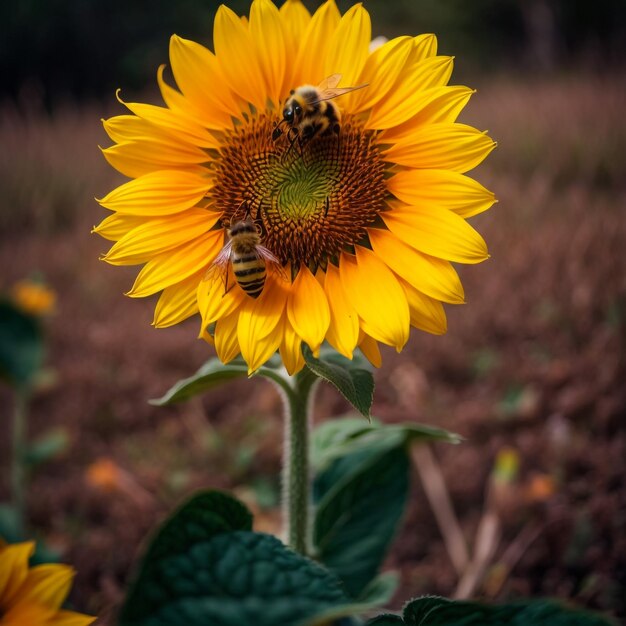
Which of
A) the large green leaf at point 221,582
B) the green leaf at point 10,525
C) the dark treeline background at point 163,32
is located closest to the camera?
the large green leaf at point 221,582

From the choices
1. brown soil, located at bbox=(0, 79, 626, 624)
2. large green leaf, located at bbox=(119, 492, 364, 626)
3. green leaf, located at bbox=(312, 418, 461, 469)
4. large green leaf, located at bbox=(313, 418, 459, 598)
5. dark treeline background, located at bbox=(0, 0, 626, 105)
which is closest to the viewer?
large green leaf, located at bbox=(119, 492, 364, 626)

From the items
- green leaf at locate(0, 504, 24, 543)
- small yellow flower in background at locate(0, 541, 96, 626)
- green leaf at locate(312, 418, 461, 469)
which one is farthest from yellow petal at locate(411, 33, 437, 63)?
green leaf at locate(0, 504, 24, 543)

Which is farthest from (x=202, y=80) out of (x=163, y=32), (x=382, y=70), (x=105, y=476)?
(x=163, y=32)

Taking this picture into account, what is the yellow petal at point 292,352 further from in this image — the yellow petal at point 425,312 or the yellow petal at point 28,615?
the yellow petal at point 28,615

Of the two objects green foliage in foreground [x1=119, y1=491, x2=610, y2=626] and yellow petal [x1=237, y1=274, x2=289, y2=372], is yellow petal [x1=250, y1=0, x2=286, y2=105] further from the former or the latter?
green foliage in foreground [x1=119, y1=491, x2=610, y2=626]

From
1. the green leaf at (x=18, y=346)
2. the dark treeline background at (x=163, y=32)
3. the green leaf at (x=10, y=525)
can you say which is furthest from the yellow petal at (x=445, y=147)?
the dark treeline background at (x=163, y=32)

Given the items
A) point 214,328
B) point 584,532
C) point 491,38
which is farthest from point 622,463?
point 491,38

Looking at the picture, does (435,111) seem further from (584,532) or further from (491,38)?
(491,38)
